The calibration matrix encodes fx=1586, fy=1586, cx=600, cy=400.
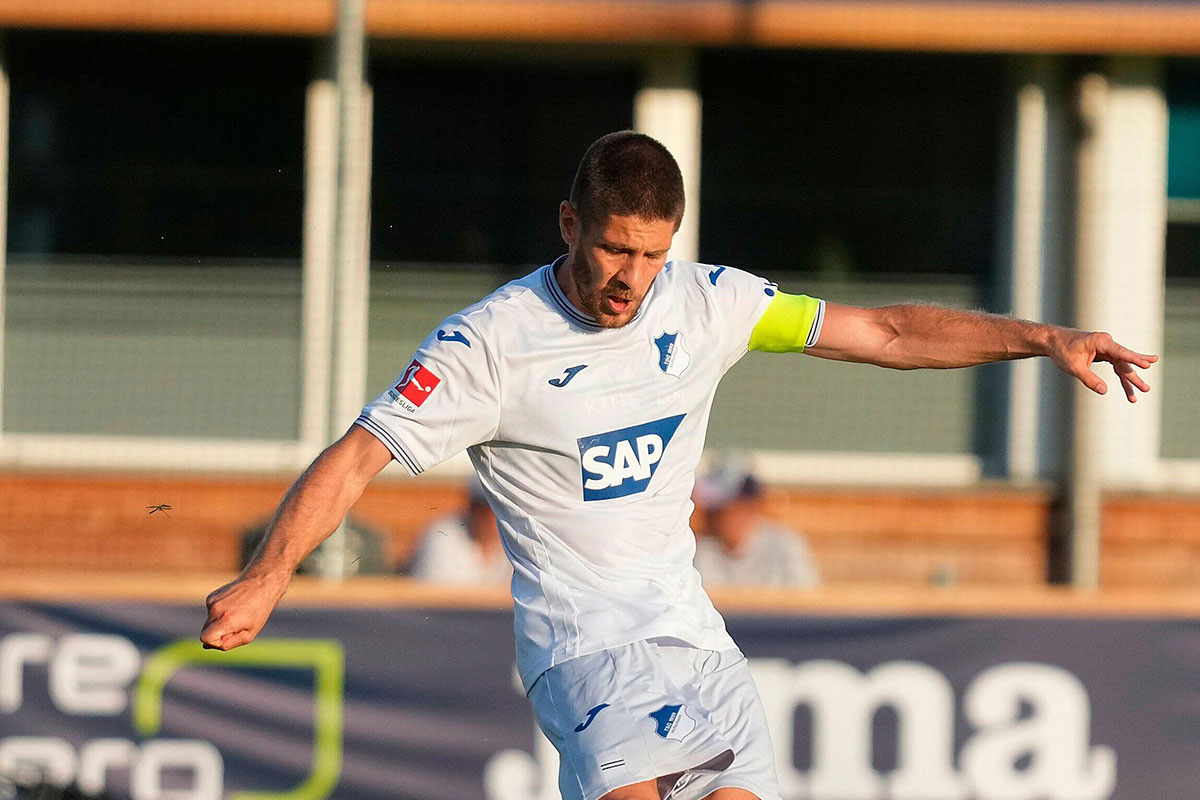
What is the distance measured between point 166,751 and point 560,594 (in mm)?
3301

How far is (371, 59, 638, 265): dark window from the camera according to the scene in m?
9.29

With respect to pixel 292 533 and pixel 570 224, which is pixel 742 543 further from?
pixel 292 533

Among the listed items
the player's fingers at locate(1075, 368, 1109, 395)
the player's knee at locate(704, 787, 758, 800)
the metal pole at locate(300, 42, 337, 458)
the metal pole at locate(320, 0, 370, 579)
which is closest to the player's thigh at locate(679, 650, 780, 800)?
the player's knee at locate(704, 787, 758, 800)

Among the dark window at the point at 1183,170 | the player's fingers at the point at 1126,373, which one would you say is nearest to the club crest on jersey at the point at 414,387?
the player's fingers at the point at 1126,373

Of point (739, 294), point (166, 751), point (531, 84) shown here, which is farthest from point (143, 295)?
point (739, 294)

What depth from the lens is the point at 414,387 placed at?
3588mm

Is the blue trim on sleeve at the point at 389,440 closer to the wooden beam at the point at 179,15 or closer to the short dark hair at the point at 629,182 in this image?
the short dark hair at the point at 629,182

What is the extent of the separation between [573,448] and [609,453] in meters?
0.09

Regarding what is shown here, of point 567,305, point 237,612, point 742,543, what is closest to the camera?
point 237,612

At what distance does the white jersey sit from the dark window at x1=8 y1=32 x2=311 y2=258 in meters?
5.55

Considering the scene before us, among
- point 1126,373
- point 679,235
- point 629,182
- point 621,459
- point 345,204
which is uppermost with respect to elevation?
point 679,235

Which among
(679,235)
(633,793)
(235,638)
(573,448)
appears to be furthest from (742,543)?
(235,638)

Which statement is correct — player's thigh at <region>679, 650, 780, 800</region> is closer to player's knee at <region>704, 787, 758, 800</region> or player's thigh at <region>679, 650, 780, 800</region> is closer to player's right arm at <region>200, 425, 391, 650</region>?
player's knee at <region>704, 787, 758, 800</region>

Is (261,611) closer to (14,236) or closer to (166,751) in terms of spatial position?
(166,751)
